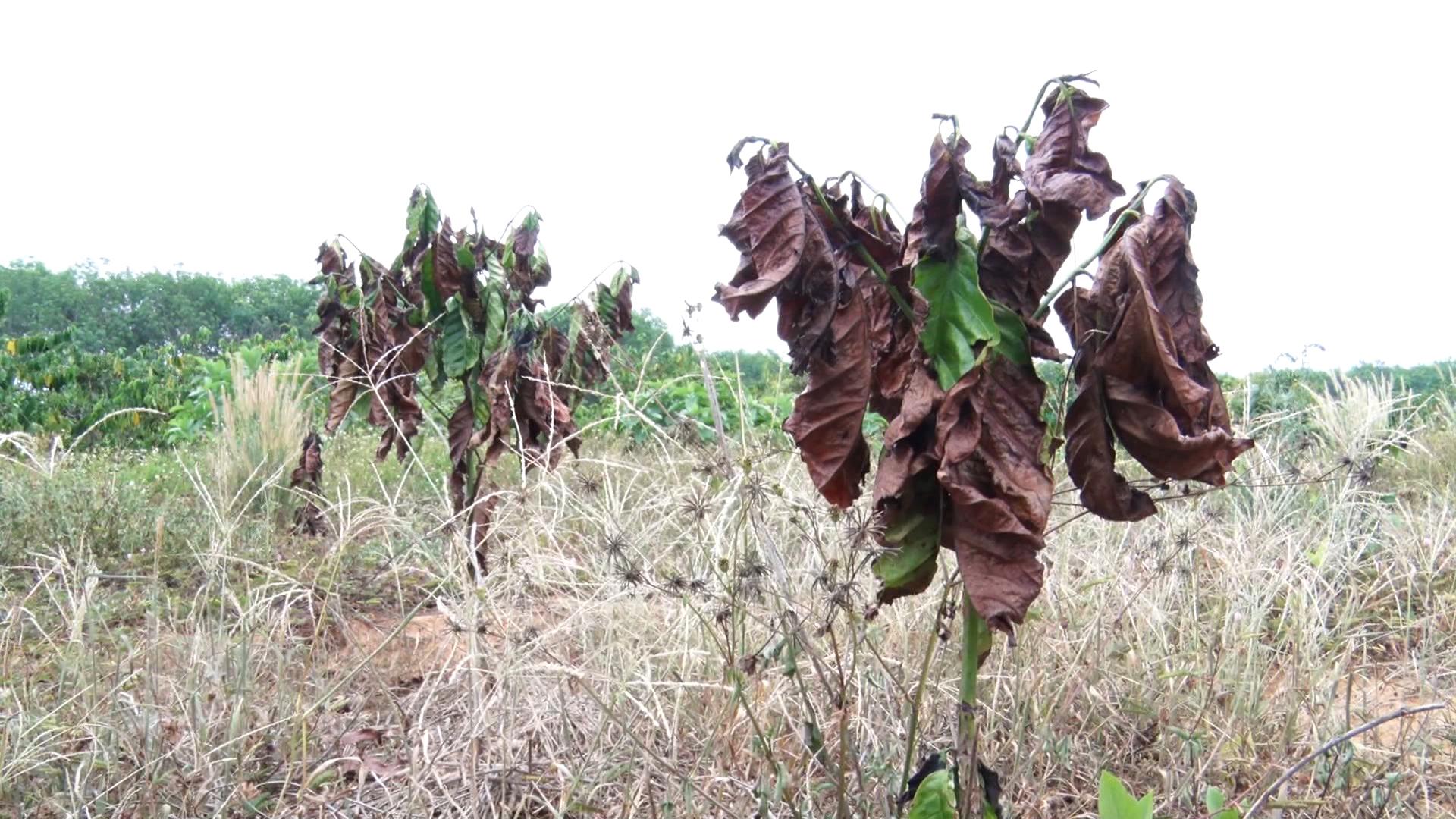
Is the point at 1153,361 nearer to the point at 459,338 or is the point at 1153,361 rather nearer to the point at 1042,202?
the point at 1042,202

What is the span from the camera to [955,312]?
1442 millimetres

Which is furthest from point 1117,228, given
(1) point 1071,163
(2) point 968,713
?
(2) point 968,713

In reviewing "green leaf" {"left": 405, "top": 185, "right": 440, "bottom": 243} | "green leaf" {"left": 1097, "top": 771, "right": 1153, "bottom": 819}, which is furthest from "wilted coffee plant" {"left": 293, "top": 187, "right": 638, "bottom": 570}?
"green leaf" {"left": 1097, "top": 771, "right": 1153, "bottom": 819}

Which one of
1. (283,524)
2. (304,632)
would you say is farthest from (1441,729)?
(283,524)

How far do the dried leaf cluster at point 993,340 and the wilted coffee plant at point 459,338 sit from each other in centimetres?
205

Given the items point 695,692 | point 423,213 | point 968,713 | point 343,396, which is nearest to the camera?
point 968,713

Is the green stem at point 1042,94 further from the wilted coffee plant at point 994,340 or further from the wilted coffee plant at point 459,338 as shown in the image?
the wilted coffee plant at point 459,338

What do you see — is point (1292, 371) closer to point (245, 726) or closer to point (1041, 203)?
point (1041, 203)

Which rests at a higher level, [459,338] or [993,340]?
[459,338]

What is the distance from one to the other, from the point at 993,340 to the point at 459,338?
2.86 m

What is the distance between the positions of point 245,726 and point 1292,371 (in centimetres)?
630

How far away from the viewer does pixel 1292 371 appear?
6.34 metres

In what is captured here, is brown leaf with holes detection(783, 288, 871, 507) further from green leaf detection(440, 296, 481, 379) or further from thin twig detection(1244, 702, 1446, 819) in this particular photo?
green leaf detection(440, 296, 481, 379)

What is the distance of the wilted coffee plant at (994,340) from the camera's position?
139cm
